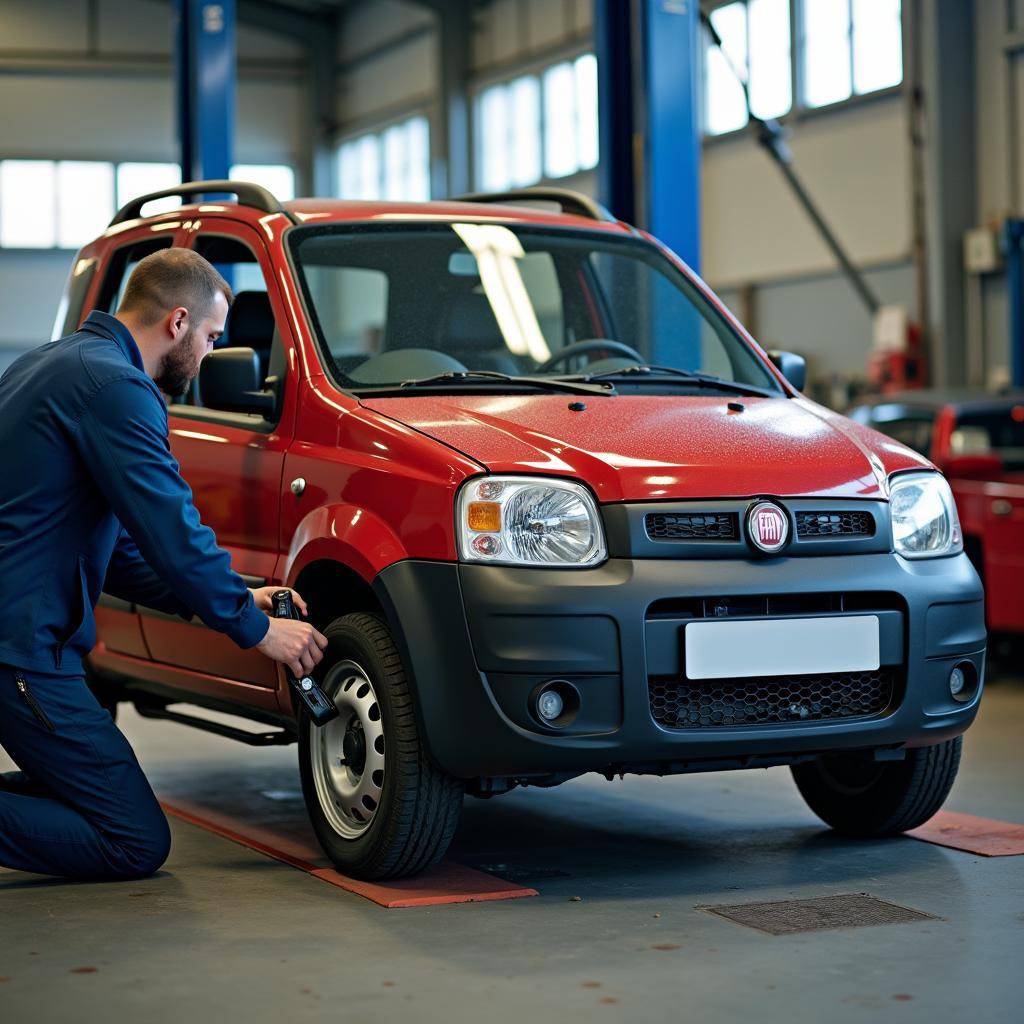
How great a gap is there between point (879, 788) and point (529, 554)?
148 cm

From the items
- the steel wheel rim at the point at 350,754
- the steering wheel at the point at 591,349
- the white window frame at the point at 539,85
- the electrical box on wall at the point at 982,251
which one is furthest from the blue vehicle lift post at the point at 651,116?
the white window frame at the point at 539,85

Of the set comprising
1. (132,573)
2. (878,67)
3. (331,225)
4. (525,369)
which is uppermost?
(878,67)

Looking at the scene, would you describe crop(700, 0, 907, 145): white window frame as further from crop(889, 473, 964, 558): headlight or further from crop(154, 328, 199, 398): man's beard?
crop(154, 328, 199, 398): man's beard

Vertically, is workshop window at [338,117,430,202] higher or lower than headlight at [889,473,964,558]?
higher

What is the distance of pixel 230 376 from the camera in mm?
4656

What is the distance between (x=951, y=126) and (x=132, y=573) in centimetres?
→ 1442

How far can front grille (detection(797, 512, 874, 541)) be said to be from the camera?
13.8 ft

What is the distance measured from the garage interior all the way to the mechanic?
0.16 m

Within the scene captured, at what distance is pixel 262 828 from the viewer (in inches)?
204

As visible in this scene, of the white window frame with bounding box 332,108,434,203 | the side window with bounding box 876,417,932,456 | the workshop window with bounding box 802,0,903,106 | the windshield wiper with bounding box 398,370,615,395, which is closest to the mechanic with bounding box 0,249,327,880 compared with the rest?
the windshield wiper with bounding box 398,370,615,395

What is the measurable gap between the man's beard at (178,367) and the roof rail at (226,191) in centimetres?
86

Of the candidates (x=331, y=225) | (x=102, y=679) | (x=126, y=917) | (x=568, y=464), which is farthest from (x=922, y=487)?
(x=102, y=679)

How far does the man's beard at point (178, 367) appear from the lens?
174 inches

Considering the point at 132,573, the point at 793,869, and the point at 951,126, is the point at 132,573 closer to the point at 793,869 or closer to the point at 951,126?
the point at 793,869
